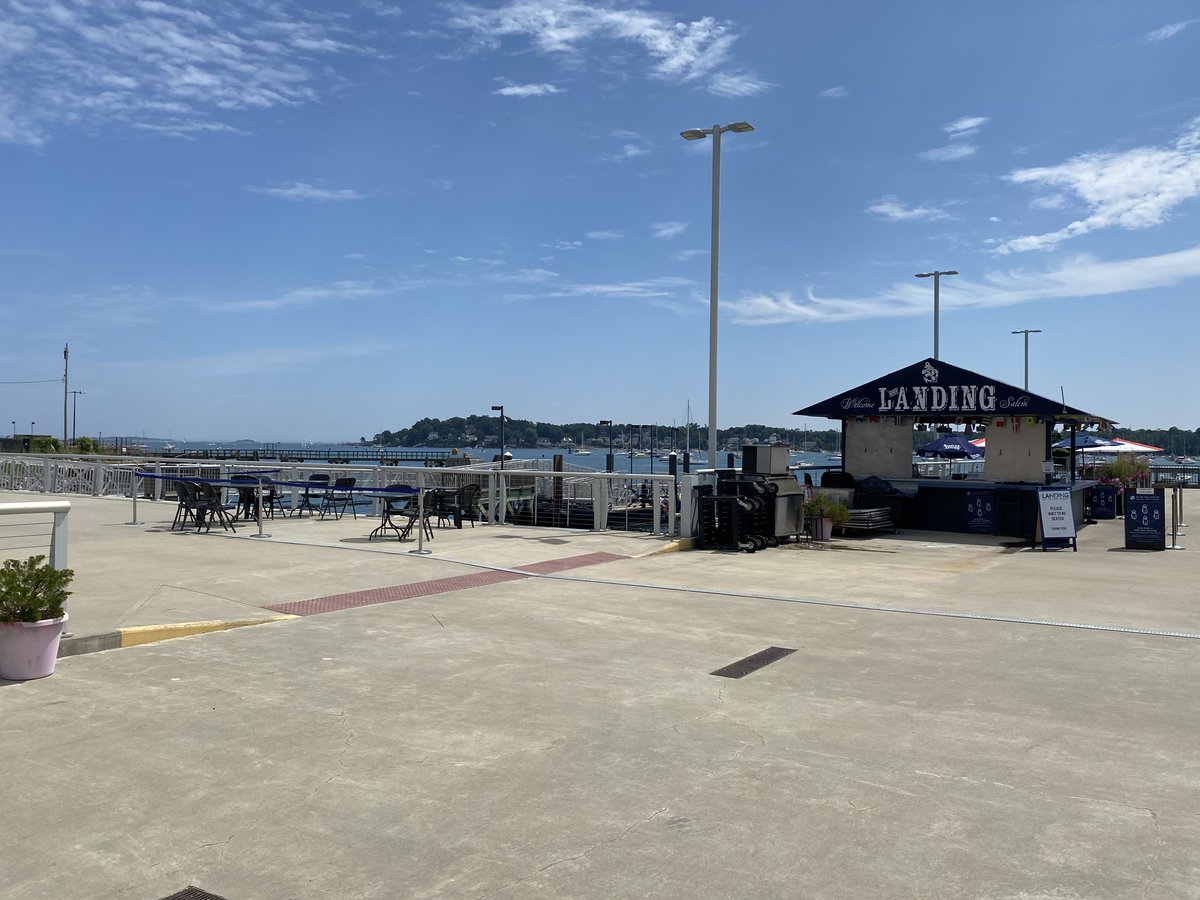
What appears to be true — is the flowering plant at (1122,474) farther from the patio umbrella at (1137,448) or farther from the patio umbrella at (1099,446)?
the patio umbrella at (1137,448)

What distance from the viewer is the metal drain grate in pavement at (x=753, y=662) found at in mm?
7527

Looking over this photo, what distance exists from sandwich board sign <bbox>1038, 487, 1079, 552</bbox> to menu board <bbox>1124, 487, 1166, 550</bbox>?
113cm

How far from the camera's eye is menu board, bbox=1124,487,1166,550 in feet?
57.9

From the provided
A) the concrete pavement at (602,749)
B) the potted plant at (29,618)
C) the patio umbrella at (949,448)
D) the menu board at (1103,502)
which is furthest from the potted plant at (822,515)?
the potted plant at (29,618)

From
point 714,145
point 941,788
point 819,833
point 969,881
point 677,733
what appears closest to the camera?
point 969,881

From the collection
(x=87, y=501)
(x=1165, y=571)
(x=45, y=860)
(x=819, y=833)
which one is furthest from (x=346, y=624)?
(x=87, y=501)

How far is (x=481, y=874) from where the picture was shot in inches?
161

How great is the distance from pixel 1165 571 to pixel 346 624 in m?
12.1

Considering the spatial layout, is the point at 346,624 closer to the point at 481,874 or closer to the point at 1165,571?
the point at 481,874

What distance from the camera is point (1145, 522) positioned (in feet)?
58.2

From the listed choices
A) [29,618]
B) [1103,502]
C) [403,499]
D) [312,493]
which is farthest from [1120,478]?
[29,618]

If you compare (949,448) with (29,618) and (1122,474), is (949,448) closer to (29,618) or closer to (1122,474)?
(1122,474)

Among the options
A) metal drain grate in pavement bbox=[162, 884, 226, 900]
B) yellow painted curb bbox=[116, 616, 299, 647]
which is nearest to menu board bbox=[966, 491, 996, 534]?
yellow painted curb bbox=[116, 616, 299, 647]

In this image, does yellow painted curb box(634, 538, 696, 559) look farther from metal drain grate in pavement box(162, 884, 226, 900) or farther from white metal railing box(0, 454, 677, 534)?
metal drain grate in pavement box(162, 884, 226, 900)
